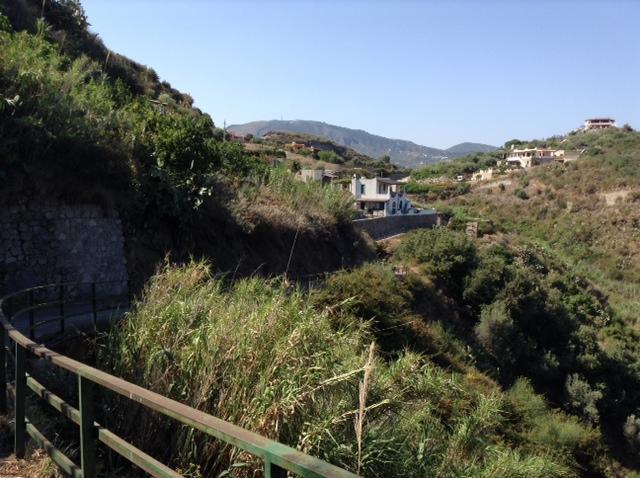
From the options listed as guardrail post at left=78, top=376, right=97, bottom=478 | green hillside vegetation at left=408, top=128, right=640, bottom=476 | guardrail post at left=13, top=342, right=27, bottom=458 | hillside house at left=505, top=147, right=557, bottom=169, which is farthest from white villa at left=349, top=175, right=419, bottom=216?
hillside house at left=505, top=147, right=557, bottom=169

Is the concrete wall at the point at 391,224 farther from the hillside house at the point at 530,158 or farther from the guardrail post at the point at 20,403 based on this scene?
the hillside house at the point at 530,158

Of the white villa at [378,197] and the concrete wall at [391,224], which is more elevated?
the white villa at [378,197]

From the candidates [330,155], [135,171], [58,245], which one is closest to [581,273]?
[135,171]

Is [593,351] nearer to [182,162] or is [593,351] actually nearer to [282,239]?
[282,239]

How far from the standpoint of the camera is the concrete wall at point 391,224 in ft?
121

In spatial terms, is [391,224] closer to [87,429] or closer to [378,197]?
[378,197]

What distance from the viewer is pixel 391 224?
41906 mm

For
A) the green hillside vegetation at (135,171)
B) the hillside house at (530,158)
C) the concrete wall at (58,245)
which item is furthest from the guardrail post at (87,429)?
the hillside house at (530,158)

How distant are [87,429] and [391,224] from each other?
3940 cm

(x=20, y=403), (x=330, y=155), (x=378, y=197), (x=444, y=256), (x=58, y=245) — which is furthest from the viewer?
(x=330, y=155)

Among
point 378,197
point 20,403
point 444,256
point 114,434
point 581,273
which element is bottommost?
point 581,273

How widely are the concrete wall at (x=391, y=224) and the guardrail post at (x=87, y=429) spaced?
2964 cm

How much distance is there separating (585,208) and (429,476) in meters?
77.2

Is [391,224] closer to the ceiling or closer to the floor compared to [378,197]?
closer to the floor
